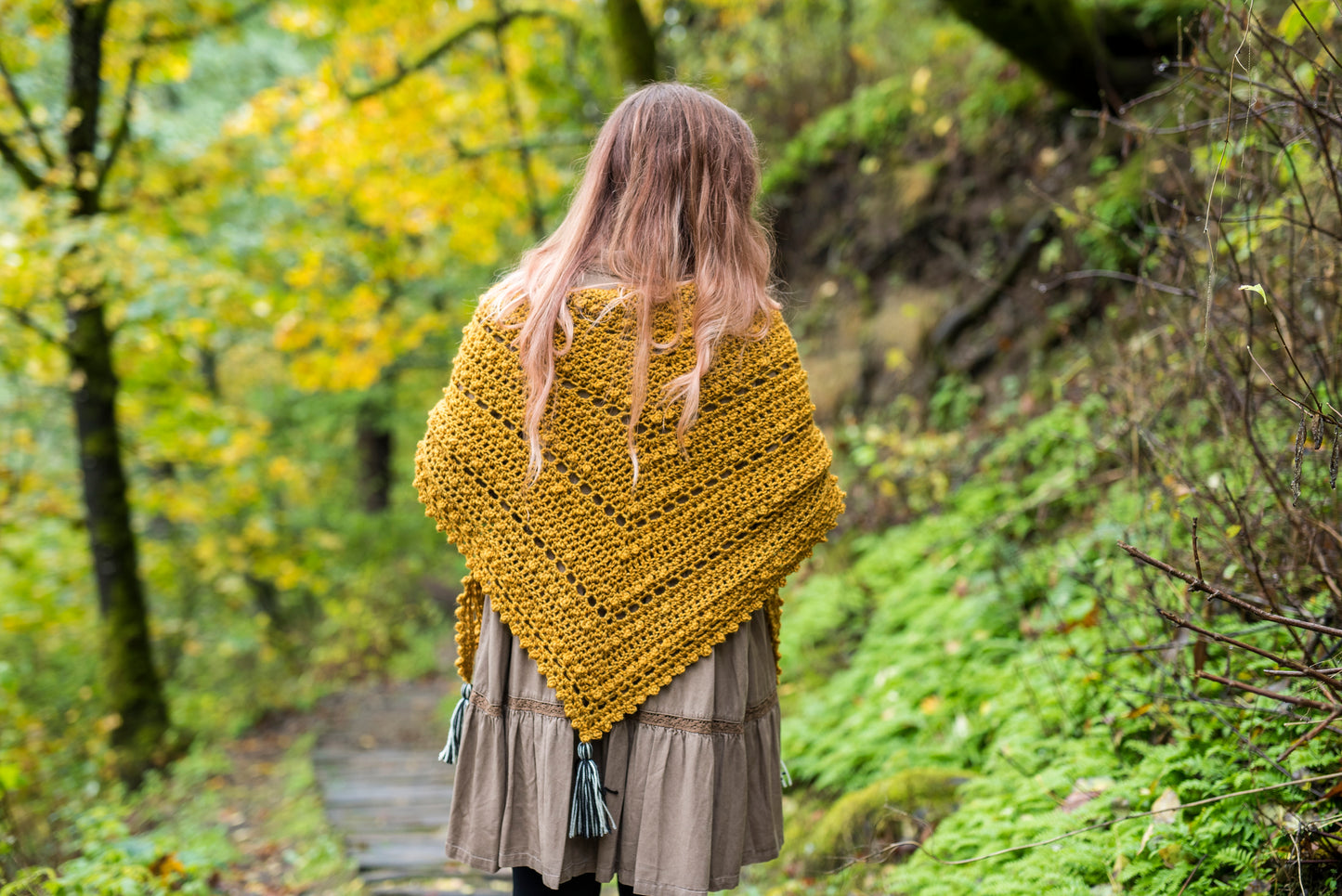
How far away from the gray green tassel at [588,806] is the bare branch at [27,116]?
6.68 metres

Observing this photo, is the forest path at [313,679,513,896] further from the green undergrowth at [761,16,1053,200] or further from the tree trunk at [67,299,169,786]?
the green undergrowth at [761,16,1053,200]

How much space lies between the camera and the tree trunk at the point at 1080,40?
460cm

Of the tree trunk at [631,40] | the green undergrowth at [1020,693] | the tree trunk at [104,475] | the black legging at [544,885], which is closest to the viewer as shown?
the black legging at [544,885]

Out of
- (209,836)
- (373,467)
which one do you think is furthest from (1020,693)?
(373,467)

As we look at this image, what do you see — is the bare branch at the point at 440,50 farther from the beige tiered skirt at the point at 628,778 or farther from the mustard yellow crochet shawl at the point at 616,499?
the beige tiered skirt at the point at 628,778

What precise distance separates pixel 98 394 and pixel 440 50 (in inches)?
148

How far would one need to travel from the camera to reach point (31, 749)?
595 centimetres

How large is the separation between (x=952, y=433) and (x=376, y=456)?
34.1 ft

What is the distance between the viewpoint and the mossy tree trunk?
6258 mm

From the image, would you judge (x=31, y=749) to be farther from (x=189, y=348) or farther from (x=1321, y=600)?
(x=1321, y=600)

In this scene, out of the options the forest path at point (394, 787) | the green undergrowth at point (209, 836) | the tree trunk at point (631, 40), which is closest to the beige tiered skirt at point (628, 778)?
the green undergrowth at point (209, 836)

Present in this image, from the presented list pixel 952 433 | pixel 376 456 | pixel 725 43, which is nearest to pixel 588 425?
pixel 952 433

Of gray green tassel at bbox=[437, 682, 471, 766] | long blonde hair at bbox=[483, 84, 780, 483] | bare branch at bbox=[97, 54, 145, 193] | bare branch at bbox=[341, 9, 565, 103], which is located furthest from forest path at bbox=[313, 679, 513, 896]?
bare branch at bbox=[341, 9, 565, 103]

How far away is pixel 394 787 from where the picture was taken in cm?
538
